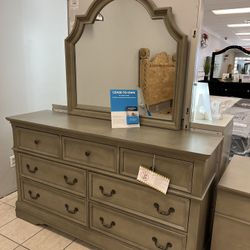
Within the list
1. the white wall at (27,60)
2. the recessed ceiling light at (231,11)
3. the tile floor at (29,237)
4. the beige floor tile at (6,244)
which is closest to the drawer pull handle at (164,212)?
the tile floor at (29,237)

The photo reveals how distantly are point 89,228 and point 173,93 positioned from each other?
1096 mm

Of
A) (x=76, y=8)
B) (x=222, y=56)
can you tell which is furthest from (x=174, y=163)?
(x=222, y=56)

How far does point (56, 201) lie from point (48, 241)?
0.99 feet

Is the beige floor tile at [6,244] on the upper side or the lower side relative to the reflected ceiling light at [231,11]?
lower

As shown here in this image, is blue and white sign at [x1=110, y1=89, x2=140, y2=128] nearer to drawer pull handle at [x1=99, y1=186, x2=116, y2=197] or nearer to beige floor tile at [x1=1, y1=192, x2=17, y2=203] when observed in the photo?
drawer pull handle at [x1=99, y1=186, x2=116, y2=197]

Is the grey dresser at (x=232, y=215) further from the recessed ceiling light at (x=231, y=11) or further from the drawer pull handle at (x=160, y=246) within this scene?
the recessed ceiling light at (x=231, y=11)

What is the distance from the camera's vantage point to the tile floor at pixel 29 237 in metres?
1.77

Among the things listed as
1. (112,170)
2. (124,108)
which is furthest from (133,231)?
(124,108)

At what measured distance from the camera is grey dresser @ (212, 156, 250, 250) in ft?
4.24

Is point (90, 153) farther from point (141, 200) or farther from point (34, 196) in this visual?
point (34, 196)

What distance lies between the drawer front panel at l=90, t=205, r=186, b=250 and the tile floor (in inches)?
11.6

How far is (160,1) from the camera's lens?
5.20 feet

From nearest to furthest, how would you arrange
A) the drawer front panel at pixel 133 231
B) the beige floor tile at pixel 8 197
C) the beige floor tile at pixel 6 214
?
1. the drawer front panel at pixel 133 231
2. the beige floor tile at pixel 6 214
3. the beige floor tile at pixel 8 197

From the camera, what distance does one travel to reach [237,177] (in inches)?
57.4
